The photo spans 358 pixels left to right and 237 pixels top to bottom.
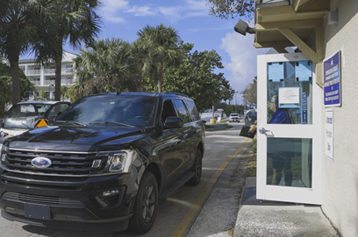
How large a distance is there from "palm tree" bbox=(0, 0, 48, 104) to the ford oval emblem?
1138 centimetres

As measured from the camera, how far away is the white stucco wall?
10.7ft

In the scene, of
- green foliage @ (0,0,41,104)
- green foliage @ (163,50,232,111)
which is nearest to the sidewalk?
green foliage @ (0,0,41,104)

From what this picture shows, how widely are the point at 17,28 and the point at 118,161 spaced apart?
40.2 ft

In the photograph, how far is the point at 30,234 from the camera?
13.2 feet

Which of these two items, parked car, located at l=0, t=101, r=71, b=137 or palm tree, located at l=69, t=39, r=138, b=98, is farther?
palm tree, located at l=69, t=39, r=138, b=98

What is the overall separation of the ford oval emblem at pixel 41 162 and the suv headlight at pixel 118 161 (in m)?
0.57

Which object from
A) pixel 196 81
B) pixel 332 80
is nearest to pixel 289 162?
pixel 332 80

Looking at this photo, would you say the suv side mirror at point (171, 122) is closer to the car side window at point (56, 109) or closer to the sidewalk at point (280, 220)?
the sidewalk at point (280, 220)

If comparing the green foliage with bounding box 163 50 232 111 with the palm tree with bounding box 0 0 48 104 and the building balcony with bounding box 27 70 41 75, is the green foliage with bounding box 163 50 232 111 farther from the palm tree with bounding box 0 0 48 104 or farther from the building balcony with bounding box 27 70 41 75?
the building balcony with bounding box 27 70 41 75

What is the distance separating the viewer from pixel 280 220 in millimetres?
4230

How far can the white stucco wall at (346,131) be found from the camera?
10.7 ft

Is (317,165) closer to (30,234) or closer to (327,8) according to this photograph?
(327,8)

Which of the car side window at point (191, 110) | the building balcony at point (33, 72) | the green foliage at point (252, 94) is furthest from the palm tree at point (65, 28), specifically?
the building balcony at point (33, 72)

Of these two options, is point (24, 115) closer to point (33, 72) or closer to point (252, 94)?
point (252, 94)
